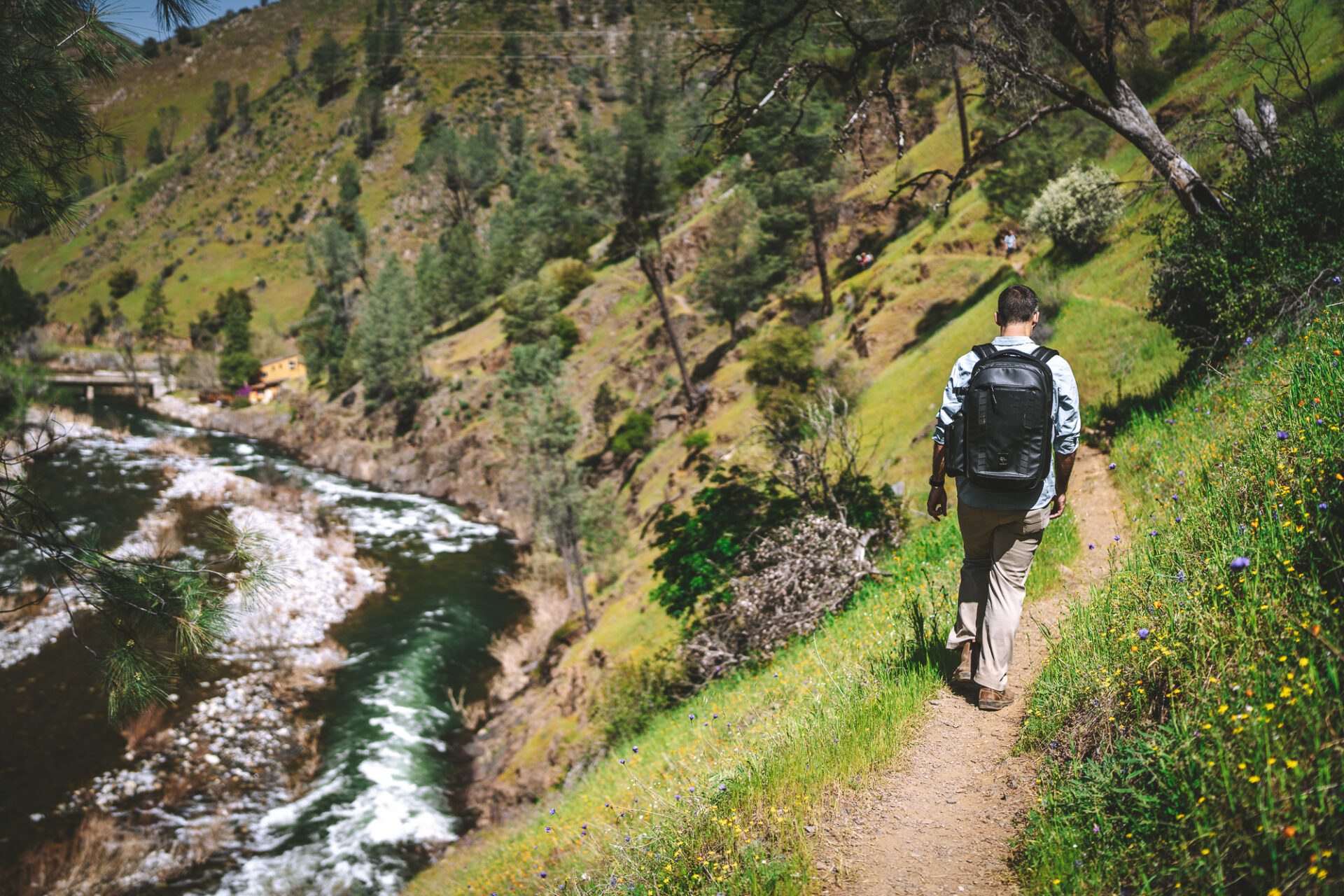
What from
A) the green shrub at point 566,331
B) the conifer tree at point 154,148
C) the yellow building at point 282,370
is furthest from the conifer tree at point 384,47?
the green shrub at point 566,331

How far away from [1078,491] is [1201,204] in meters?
3.38

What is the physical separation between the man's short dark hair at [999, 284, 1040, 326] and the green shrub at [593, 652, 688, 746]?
7789mm

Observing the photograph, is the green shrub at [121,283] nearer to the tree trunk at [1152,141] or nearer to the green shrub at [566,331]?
the green shrub at [566,331]

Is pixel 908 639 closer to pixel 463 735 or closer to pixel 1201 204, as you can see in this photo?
pixel 1201 204

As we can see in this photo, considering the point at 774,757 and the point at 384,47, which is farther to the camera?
the point at 384,47

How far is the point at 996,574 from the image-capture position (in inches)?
163

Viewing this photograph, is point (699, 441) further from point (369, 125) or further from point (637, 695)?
point (369, 125)

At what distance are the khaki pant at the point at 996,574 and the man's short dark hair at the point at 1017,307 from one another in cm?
116

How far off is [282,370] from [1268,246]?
331 ft

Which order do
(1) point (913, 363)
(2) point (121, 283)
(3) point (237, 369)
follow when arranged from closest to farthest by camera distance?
(1) point (913, 363) < (3) point (237, 369) < (2) point (121, 283)

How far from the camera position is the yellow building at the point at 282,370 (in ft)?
283

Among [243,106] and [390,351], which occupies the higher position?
[243,106]

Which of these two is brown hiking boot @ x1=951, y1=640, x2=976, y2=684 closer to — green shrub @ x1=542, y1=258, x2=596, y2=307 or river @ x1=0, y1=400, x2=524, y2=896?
river @ x1=0, y1=400, x2=524, y2=896

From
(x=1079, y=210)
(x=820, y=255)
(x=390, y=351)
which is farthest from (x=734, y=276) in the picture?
(x=390, y=351)
